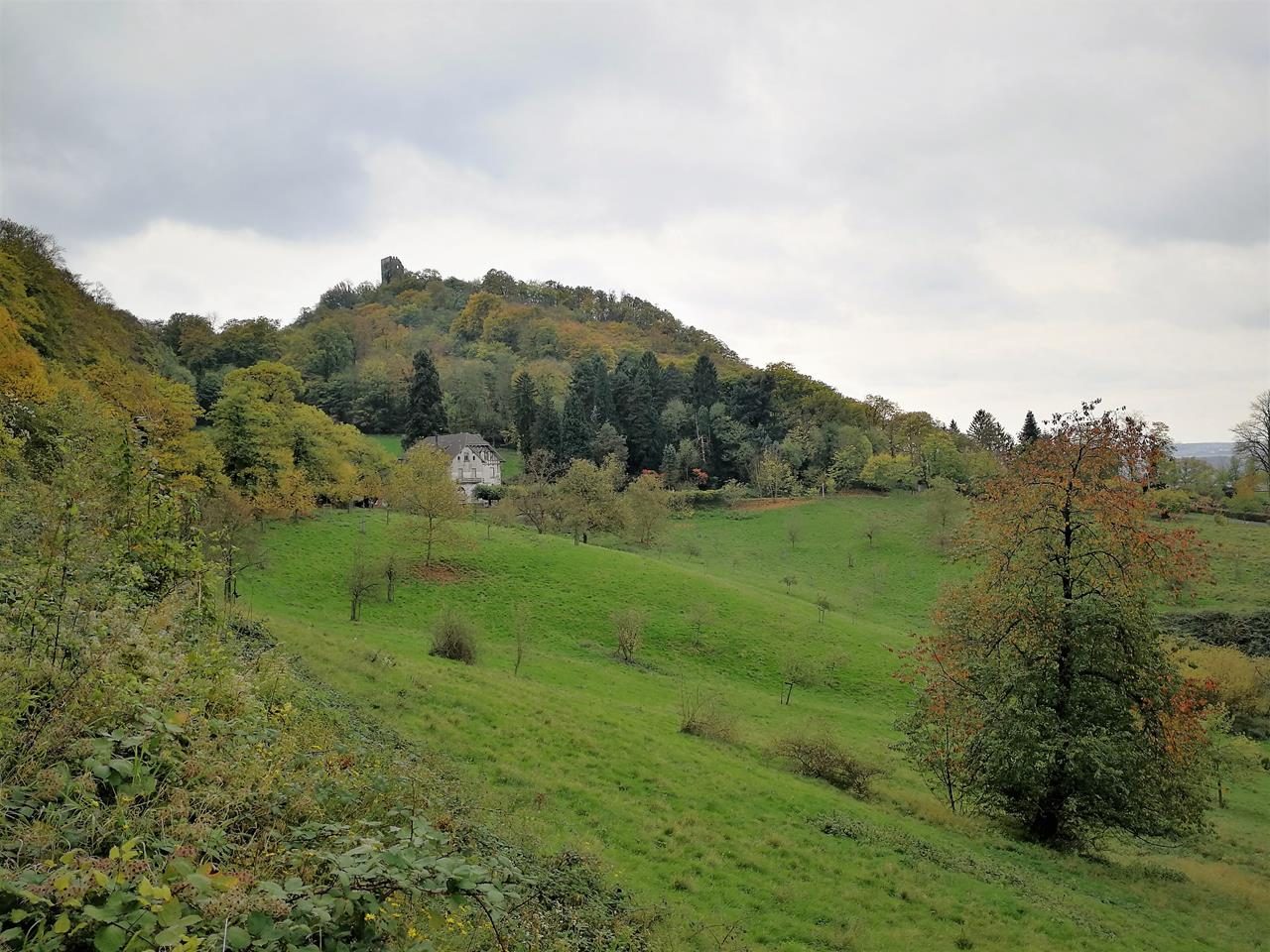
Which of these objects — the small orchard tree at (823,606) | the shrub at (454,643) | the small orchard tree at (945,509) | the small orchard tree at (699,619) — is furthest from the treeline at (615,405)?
the shrub at (454,643)

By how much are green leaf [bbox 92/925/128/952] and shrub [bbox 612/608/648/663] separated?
28.2m

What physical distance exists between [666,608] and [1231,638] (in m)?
35.6

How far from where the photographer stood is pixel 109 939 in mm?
3182

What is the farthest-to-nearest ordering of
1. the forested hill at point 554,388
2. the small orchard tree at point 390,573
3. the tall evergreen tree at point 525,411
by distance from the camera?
the tall evergreen tree at point 525,411 → the forested hill at point 554,388 → the small orchard tree at point 390,573

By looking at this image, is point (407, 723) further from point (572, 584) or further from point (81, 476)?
point (572, 584)

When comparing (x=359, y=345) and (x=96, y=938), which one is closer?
(x=96, y=938)

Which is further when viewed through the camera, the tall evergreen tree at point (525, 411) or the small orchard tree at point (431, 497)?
the tall evergreen tree at point (525, 411)

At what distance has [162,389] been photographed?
137 feet

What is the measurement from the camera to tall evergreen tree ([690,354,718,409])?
9306 centimetres

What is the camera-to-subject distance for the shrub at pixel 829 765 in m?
18.1

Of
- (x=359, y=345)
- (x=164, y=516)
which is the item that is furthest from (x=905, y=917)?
(x=359, y=345)

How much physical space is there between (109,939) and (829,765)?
1793cm

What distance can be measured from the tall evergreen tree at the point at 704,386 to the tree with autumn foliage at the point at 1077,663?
76615 mm

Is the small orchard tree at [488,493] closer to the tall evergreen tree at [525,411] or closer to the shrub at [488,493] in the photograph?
the shrub at [488,493]
